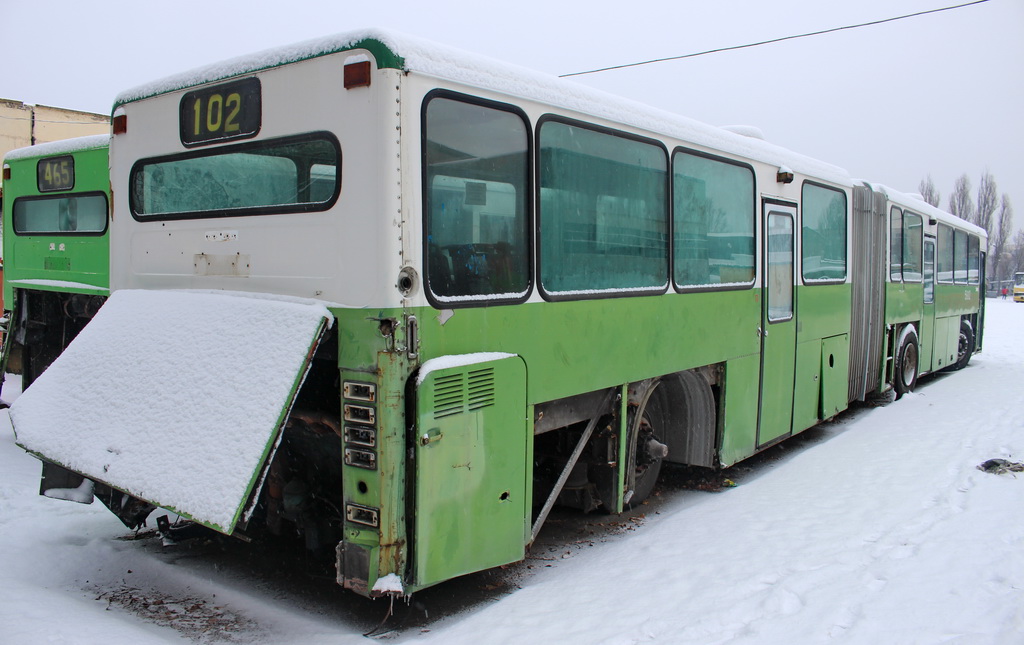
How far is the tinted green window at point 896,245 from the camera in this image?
32.6 ft

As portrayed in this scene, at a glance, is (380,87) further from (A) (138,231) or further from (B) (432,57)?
(A) (138,231)

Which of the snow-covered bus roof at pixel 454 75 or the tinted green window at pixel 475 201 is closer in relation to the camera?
the snow-covered bus roof at pixel 454 75

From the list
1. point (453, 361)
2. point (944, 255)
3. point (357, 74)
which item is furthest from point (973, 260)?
point (357, 74)

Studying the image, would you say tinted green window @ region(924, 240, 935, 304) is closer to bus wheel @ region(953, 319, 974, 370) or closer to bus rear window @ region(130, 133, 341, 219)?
bus wheel @ region(953, 319, 974, 370)

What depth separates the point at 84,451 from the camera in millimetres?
3820

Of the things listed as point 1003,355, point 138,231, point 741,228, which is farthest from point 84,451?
point 1003,355

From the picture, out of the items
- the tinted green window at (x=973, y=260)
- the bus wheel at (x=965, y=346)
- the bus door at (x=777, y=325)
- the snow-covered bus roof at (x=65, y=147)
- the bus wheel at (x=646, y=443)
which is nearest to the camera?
the bus wheel at (x=646, y=443)

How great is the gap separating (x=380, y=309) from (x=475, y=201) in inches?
30.2

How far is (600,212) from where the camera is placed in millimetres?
4684

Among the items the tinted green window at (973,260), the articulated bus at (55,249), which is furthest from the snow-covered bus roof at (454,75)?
the tinted green window at (973,260)

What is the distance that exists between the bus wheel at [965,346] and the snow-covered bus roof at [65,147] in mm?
14587

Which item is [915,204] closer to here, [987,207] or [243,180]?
[243,180]

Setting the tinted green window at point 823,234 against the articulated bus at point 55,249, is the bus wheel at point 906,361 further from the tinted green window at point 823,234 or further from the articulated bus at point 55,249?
the articulated bus at point 55,249

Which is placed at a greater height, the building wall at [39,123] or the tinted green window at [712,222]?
the building wall at [39,123]
